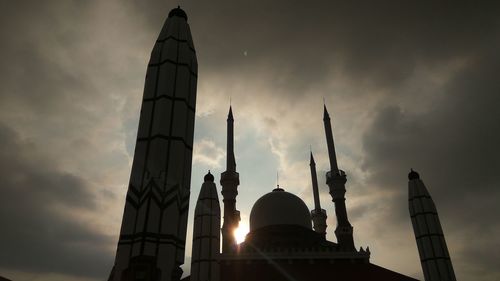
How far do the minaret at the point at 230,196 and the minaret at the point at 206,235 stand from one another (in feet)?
24.3

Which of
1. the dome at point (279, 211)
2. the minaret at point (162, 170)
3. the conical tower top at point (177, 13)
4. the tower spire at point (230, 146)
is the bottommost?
the minaret at point (162, 170)

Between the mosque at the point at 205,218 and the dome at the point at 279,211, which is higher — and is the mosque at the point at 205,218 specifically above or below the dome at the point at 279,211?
below

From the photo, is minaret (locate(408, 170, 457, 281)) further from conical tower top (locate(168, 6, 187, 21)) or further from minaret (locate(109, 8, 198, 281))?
conical tower top (locate(168, 6, 187, 21))

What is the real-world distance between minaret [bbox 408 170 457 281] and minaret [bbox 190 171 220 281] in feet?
41.8

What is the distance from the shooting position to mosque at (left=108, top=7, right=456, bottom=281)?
37.8 feet

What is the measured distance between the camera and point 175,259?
37.7 feet

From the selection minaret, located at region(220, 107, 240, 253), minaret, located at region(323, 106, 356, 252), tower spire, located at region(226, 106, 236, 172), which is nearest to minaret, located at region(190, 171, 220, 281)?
minaret, located at region(220, 107, 240, 253)

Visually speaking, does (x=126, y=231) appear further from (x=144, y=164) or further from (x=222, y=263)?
(x=222, y=263)

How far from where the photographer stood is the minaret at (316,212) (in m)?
43.8

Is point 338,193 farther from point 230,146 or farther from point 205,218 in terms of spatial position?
point 205,218

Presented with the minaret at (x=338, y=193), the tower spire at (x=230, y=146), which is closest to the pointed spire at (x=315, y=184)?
the minaret at (x=338, y=193)

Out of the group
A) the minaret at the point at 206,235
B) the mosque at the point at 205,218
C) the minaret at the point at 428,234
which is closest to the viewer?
the mosque at the point at 205,218

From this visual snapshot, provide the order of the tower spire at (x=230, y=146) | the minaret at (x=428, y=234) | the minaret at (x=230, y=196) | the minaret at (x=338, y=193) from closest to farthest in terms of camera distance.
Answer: the minaret at (x=428, y=234), the minaret at (x=338, y=193), the minaret at (x=230, y=196), the tower spire at (x=230, y=146)

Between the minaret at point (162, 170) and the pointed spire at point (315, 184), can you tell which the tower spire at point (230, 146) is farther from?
the minaret at point (162, 170)
